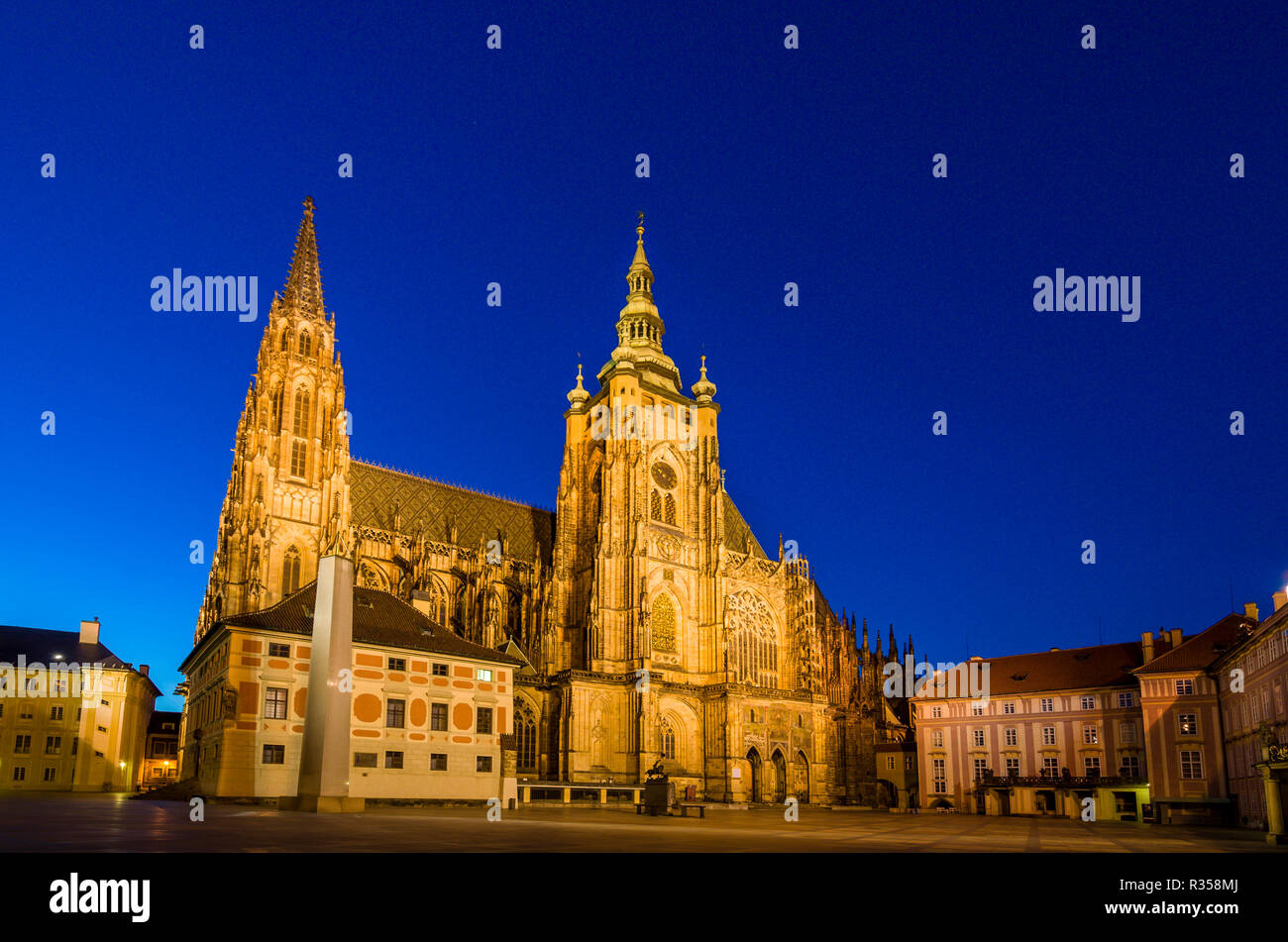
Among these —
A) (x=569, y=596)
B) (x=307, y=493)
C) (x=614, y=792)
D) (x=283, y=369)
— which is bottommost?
(x=614, y=792)

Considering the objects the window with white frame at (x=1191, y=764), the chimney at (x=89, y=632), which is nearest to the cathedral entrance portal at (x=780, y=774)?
the window with white frame at (x=1191, y=764)

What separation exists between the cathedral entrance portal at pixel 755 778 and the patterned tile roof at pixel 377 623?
2643 centimetres

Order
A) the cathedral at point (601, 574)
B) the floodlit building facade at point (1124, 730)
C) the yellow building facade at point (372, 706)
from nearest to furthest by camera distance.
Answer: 1. the yellow building facade at point (372, 706)
2. the floodlit building facade at point (1124, 730)
3. the cathedral at point (601, 574)

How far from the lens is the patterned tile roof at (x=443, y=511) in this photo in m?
66.3

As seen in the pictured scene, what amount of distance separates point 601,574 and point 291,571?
1943 centimetres

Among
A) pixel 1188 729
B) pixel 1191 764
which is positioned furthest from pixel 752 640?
pixel 1191 764

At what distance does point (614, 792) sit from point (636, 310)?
40.2 meters

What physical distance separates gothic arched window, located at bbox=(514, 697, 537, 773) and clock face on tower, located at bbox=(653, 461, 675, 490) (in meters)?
19.1

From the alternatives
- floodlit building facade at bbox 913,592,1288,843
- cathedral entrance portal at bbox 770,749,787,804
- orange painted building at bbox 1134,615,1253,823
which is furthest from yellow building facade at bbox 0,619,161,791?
orange painted building at bbox 1134,615,1253,823

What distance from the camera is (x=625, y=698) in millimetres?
62594

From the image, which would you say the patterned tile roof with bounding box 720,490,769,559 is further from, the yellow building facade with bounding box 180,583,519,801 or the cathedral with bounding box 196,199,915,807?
the yellow building facade with bounding box 180,583,519,801

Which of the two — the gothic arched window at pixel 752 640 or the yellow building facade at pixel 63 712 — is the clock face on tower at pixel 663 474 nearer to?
the gothic arched window at pixel 752 640

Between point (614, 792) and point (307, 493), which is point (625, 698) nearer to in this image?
point (614, 792)
